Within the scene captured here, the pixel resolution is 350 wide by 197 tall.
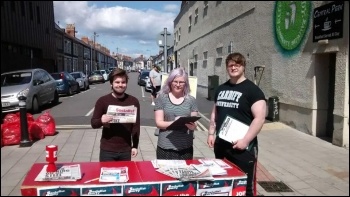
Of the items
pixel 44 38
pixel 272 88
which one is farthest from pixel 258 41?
pixel 44 38

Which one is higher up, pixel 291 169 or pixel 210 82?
pixel 210 82

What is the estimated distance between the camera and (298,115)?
7.69 metres

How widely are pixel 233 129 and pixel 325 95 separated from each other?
16.7ft

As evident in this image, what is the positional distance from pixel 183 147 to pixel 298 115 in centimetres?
526

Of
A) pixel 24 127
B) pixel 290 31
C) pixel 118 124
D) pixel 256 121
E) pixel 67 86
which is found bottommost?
pixel 24 127

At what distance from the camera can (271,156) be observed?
5391 millimetres

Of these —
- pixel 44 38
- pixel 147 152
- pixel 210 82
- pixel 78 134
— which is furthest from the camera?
pixel 210 82

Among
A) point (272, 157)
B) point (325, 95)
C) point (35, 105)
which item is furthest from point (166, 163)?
point (35, 105)

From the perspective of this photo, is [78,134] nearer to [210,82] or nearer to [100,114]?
[100,114]

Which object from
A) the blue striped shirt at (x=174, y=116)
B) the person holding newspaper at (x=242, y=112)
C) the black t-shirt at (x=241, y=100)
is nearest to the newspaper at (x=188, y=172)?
the person holding newspaper at (x=242, y=112)

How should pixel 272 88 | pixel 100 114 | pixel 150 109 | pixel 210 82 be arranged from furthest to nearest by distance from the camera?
pixel 210 82 < pixel 150 109 < pixel 272 88 < pixel 100 114

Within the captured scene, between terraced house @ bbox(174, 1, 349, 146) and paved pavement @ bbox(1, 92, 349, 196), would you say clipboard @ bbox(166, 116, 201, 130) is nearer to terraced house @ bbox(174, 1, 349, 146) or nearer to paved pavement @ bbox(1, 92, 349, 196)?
terraced house @ bbox(174, 1, 349, 146)

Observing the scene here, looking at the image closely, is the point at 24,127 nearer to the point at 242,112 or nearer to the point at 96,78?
the point at 242,112

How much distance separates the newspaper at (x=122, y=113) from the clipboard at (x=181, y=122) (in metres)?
0.36
